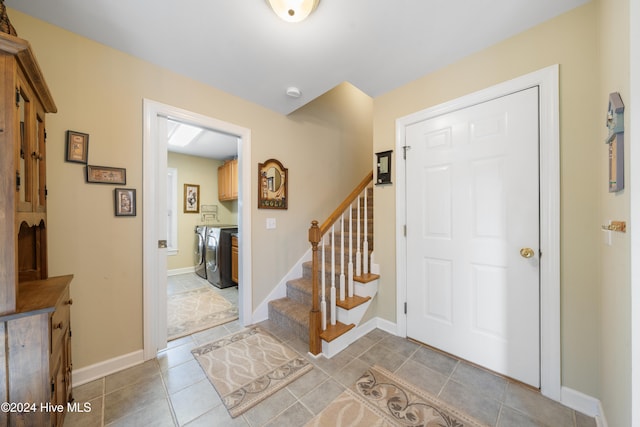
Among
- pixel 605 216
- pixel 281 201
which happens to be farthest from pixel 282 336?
pixel 605 216

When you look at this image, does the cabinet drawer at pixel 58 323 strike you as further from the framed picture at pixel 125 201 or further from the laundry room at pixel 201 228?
the laundry room at pixel 201 228

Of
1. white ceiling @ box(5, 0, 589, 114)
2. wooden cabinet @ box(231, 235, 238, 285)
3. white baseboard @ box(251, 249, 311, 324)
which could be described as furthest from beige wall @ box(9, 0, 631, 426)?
wooden cabinet @ box(231, 235, 238, 285)

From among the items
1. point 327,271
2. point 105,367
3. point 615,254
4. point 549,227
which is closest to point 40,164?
point 105,367

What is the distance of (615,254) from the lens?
3.29ft

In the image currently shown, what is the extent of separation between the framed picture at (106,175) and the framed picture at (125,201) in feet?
0.22

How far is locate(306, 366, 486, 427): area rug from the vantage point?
126 centimetres

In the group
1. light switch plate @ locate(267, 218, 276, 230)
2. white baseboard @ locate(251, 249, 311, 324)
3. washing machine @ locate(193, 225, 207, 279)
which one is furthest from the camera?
washing machine @ locate(193, 225, 207, 279)

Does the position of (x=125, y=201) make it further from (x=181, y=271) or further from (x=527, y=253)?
(x=181, y=271)

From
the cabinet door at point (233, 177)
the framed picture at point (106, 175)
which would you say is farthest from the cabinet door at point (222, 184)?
the framed picture at point (106, 175)

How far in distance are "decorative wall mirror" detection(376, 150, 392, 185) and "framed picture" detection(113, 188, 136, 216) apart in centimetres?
214

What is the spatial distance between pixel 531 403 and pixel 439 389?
0.52 meters

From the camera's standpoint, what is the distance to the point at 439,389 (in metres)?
1.51

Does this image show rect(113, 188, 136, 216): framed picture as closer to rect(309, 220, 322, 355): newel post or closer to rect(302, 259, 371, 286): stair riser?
rect(309, 220, 322, 355): newel post

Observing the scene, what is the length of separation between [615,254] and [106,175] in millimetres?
2979
